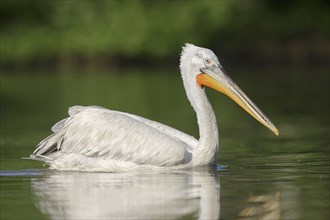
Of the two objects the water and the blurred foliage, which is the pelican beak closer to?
the water

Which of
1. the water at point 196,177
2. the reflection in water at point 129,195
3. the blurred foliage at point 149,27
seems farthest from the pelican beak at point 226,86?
the blurred foliage at point 149,27

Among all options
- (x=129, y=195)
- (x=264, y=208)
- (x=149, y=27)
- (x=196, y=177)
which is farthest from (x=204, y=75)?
(x=149, y=27)

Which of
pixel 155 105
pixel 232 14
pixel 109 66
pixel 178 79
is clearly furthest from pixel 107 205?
pixel 232 14

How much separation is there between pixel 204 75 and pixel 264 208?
3.21 m

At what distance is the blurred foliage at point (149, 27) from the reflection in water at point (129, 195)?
30.6 meters

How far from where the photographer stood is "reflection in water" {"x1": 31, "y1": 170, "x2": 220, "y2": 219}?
26.6 feet

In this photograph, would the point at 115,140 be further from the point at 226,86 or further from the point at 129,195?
the point at 129,195

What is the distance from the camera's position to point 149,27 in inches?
1923

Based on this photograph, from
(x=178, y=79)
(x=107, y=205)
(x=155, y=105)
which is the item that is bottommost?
(x=107, y=205)

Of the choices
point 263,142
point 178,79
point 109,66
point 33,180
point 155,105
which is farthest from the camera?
point 109,66

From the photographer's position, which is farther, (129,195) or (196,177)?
(196,177)

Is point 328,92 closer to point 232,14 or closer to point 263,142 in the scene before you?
point 263,142

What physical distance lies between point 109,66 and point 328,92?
2136 centimetres

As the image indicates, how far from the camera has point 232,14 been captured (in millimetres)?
48156
